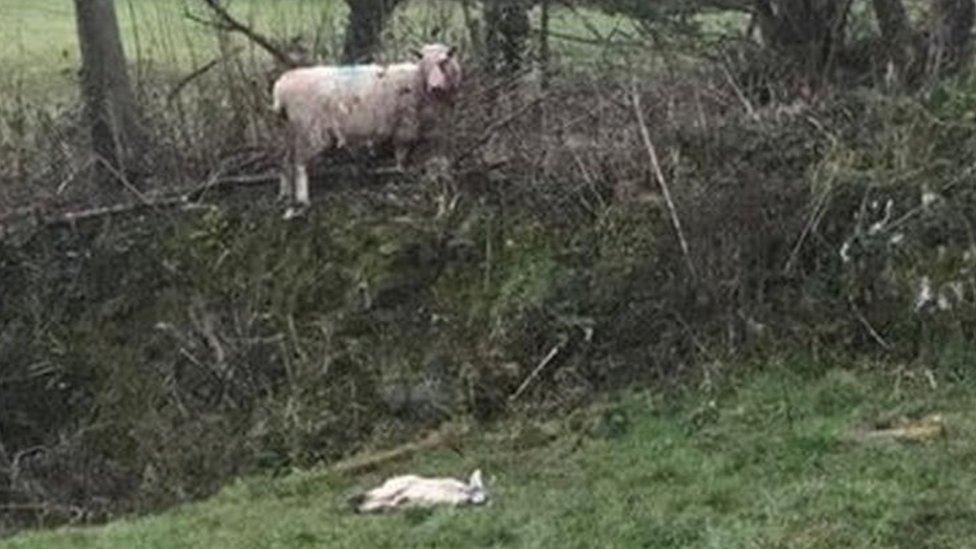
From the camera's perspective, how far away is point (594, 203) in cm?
1088

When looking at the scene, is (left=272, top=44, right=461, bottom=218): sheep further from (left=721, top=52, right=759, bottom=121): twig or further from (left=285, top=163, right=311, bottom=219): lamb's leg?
(left=721, top=52, right=759, bottom=121): twig

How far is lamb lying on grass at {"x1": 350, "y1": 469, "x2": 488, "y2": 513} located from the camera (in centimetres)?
852

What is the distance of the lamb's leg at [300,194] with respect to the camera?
11.5m

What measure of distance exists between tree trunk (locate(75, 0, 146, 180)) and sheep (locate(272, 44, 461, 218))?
167cm

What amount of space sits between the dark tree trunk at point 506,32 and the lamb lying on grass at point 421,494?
14.3 feet

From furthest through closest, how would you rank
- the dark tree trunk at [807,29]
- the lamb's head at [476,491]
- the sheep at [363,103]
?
the dark tree trunk at [807,29]
the sheep at [363,103]
the lamb's head at [476,491]

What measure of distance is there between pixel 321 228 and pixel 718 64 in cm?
262

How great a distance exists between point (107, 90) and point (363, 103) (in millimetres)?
2453

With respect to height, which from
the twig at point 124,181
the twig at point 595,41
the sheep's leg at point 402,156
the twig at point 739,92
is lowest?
the twig at point 124,181

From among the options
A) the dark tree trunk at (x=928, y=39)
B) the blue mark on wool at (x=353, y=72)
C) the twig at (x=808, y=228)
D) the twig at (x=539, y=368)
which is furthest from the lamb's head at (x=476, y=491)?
the dark tree trunk at (x=928, y=39)

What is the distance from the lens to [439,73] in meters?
11.0

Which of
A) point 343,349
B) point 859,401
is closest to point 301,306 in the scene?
point 343,349

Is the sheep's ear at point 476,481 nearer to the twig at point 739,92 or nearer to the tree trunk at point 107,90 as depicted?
the twig at point 739,92

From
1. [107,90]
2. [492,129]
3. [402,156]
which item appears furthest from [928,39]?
[107,90]
